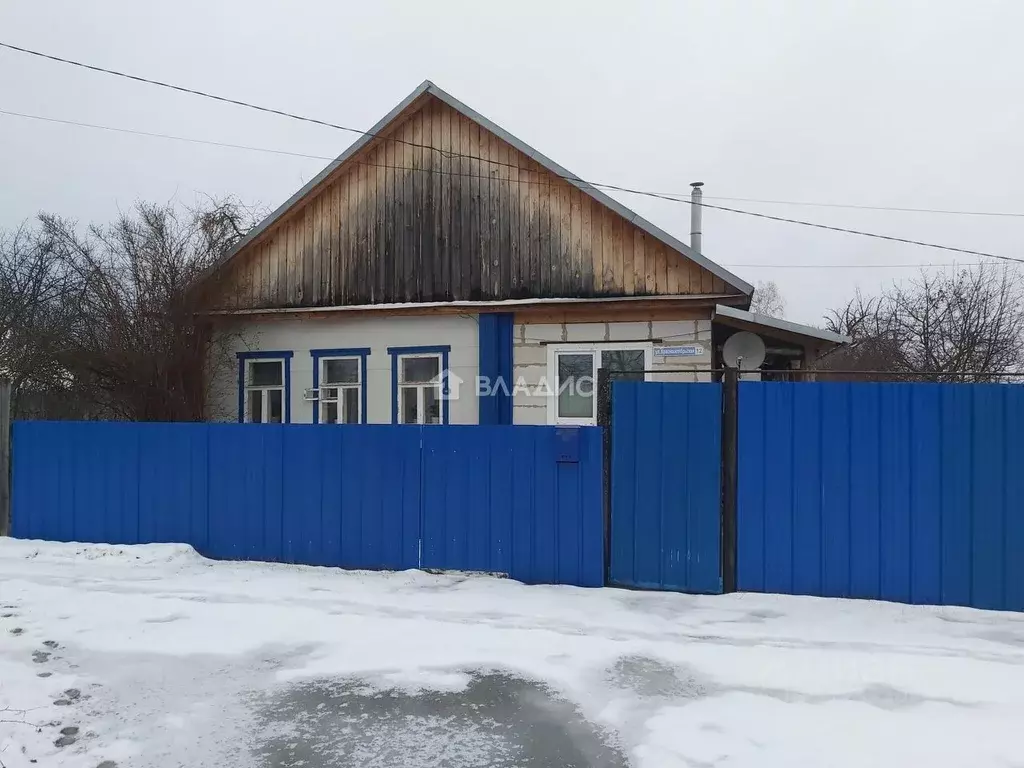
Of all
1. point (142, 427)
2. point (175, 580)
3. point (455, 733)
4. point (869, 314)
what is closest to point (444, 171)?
point (142, 427)

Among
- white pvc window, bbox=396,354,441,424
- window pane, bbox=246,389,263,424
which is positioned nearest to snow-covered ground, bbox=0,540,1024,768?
white pvc window, bbox=396,354,441,424

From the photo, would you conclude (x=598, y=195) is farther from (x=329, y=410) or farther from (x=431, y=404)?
(x=329, y=410)

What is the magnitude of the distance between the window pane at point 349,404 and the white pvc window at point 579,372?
11.4 feet

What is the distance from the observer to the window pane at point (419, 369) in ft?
39.7

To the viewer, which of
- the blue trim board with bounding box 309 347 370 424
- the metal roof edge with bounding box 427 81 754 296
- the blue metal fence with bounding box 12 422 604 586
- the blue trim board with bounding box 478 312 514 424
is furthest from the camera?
the blue trim board with bounding box 309 347 370 424

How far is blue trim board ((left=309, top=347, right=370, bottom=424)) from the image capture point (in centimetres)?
1236

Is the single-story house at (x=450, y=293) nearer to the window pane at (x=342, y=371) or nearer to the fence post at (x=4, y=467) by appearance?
the window pane at (x=342, y=371)

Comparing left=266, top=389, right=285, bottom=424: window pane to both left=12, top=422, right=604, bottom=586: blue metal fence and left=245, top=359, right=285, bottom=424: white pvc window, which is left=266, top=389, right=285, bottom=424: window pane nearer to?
left=245, top=359, right=285, bottom=424: white pvc window

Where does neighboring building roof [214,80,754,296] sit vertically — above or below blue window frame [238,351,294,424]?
above

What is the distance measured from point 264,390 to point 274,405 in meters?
0.33

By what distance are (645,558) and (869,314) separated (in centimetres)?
2885

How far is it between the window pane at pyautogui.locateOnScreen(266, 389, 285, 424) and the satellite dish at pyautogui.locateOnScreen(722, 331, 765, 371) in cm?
770

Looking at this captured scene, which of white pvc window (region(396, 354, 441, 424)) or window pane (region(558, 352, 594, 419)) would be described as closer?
window pane (region(558, 352, 594, 419))

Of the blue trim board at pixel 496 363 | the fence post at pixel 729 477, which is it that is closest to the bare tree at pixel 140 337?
the blue trim board at pixel 496 363
